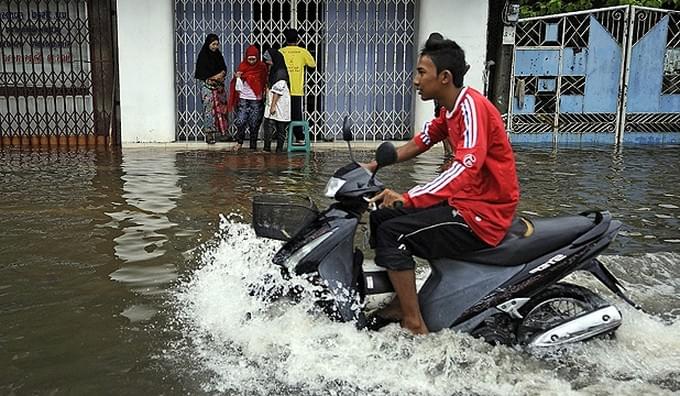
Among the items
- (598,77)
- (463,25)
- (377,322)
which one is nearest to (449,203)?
(377,322)

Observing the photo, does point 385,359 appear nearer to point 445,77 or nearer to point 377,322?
point 377,322

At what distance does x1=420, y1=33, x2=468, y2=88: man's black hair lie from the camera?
3.25m

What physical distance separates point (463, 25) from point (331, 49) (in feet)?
7.36

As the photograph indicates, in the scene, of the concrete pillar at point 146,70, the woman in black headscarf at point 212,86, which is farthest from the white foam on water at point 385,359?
the concrete pillar at point 146,70

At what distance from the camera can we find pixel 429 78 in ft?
10.8

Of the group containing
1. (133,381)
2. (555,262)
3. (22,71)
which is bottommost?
(133,381)

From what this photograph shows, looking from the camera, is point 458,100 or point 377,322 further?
point 377,322

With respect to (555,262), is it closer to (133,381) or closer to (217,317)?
(217,317)

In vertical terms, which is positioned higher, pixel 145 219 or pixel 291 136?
pixel 291 136

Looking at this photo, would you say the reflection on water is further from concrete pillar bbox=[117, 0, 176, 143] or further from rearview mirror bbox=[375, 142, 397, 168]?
rearview mirror bbox=[375, 142, 397, 168]

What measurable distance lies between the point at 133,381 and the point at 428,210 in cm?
154

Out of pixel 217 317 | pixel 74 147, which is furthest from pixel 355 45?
pixel 217 317

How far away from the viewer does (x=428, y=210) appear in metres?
3.28

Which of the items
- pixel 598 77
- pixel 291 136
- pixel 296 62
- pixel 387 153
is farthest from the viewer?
pixel 598 77
